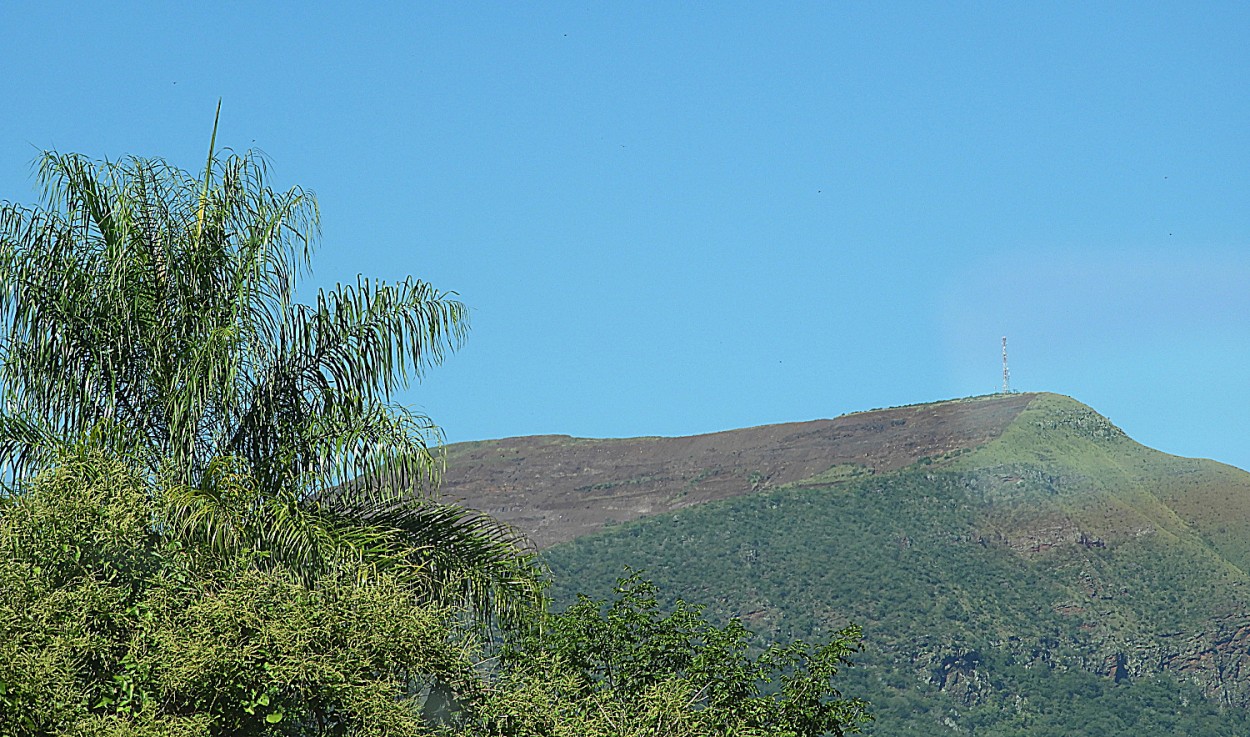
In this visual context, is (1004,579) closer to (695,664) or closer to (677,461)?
(677,461)

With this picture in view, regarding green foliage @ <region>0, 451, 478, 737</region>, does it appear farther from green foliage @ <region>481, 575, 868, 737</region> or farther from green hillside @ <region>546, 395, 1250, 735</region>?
green hillside @ <region>546, 395, 1250, 735</region>

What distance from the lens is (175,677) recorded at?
6910mm

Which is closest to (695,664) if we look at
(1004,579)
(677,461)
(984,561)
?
(1004,579)

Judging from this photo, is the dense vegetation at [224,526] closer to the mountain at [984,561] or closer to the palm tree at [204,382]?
the palm tree at [204,382]

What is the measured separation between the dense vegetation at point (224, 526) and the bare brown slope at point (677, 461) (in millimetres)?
105318

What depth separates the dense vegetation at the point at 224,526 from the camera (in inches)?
280

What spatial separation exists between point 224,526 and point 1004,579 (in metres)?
94.6

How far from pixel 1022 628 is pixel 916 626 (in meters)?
7.37

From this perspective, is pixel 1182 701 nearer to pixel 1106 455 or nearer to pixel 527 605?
pixel 1106 455

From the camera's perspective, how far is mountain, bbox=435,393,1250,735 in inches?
3450

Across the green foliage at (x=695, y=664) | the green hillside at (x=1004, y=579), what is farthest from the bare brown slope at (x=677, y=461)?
the green foliage at (x=695, y=664)

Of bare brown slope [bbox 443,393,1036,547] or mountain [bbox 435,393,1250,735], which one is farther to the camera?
bare brown slope [bbox 443,393,1036,547]

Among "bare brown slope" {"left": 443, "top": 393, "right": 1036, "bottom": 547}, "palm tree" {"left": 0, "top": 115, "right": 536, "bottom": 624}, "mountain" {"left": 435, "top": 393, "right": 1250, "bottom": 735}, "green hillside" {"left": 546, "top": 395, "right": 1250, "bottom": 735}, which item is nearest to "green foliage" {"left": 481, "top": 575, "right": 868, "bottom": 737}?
"palm tree" {"left": 0, "top": 115, "right": 536, "bottom": 624}

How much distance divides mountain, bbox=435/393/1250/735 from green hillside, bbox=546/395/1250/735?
0.14 m
